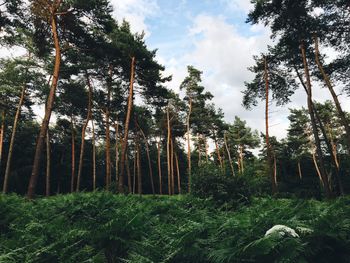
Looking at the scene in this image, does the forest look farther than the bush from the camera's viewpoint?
No

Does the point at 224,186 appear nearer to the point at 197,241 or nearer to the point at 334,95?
the point at 197,241

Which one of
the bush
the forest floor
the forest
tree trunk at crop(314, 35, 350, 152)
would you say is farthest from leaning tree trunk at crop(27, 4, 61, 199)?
tree trunk at crop(314, 35, 350, 152)

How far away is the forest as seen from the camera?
3.60 meters

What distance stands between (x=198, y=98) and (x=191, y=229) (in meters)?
30.9

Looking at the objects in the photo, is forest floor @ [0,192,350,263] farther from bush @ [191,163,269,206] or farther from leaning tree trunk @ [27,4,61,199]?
leaning tree trunk @ [27,4,61,199]

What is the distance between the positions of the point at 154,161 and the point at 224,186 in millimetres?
42024

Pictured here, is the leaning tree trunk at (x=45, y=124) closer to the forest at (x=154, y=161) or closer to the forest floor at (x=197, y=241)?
the forest at (x=154, y=161)

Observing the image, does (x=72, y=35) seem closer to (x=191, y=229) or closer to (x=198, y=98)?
(x=191, y=229)

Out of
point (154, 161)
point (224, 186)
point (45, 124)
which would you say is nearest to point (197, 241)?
point (224, 186)

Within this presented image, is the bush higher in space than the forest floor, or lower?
higher

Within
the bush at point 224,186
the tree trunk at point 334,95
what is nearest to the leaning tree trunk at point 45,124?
the bush at point 224,186

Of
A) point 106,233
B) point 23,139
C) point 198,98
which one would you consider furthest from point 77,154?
point 106,233

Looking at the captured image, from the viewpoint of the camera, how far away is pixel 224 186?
9828 mm

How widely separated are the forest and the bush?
5 centimetres
